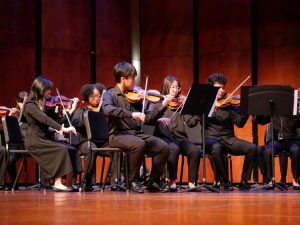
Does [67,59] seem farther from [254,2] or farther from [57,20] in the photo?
[254,2]

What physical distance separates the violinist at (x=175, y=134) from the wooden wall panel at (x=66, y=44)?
2.85 m

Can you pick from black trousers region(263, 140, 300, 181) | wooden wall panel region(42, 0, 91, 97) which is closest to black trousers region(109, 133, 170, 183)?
black trousers region(263, 140, 300, 181)

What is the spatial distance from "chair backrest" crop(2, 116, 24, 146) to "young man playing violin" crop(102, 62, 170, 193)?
4.43 ft

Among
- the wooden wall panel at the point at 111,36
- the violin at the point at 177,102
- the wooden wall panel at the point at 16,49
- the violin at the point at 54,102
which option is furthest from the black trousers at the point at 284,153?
the wooden wall panel at the point at 16,49

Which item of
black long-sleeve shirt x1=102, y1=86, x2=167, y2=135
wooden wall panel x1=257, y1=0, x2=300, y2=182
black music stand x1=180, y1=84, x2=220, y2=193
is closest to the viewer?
black long-sleeve shirt x1=102, y1=86, x2=167, y2=135

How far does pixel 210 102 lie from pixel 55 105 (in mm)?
2158

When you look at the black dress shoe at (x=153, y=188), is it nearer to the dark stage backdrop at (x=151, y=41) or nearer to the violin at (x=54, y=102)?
the violin at (x=54, y=102)

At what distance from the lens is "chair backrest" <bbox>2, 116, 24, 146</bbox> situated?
597 cm

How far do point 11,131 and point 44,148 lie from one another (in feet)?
2.20

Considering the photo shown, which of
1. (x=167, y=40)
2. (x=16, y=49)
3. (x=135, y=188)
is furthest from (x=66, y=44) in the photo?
(x=135, y=188)

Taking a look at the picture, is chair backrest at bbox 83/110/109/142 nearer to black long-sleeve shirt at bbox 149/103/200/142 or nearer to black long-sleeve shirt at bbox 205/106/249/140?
black long-sleeve shirt at bbox 149/103/200/142

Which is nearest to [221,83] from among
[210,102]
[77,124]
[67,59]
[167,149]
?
[210,102]

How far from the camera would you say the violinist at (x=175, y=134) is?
555 centimetres

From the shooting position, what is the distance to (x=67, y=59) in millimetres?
8469
